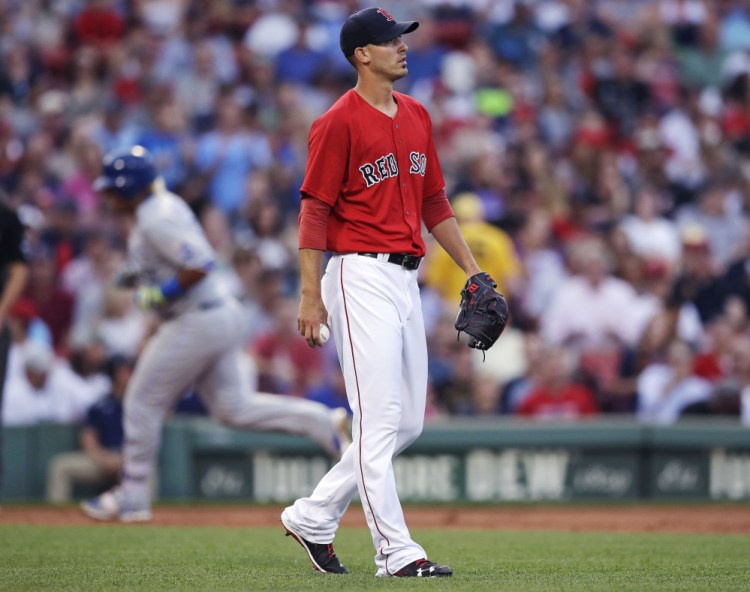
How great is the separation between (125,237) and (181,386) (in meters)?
5.21

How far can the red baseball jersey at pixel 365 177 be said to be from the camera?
5.54 metres

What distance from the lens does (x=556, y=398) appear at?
1095 centimetres

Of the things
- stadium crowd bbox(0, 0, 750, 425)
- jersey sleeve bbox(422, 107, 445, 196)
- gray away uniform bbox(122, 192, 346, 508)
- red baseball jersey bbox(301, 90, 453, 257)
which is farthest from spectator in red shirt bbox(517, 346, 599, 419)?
red baseball jersey bbox(301, 90, 453, 257)

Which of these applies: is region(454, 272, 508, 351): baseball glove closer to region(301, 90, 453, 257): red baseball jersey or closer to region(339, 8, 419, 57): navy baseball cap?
region(301, 90, 453, 257): red baseball jersey

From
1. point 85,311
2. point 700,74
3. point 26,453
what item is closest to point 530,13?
point 700,74

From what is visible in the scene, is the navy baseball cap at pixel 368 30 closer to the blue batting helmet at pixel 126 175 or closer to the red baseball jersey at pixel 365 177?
the red baseball jersey at pixel 365 177

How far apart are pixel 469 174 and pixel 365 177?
8.20 metres

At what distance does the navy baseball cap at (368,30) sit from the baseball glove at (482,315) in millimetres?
1079

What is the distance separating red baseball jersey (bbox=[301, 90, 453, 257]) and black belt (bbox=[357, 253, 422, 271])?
21 mm

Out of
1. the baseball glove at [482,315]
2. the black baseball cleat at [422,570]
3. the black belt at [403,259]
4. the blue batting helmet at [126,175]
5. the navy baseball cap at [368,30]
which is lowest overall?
the black baseball cleat at [422,570]

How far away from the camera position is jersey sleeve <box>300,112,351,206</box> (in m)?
5.53

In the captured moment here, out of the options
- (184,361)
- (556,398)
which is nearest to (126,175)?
(184,361)

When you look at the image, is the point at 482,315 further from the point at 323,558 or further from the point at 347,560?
the point at 347,560

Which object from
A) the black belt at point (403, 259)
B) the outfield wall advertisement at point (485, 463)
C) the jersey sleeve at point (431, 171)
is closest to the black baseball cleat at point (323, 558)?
the black belt at point (403, 259)
